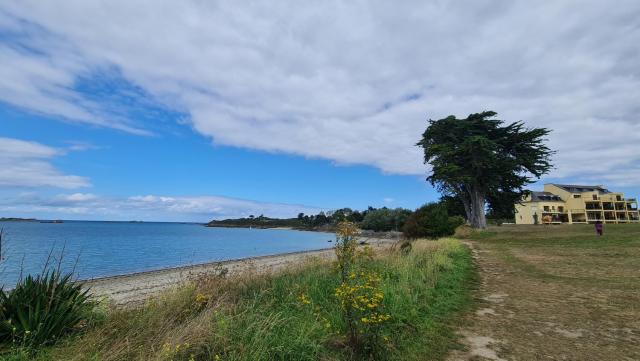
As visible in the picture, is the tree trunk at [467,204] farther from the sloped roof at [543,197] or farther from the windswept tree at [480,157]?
the sloped roof at [543,197]

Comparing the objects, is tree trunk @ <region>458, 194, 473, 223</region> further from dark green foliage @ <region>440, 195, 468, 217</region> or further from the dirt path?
the dirt path

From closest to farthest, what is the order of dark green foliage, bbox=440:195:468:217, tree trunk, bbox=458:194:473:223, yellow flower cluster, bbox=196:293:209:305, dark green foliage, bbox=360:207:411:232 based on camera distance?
yellow flower cluster, bbox=196:293:209:305
tree trunk, bbox=458:194:473:223
dark green foliage, bbox=440:195:468:217
dark green foliage, bbox=360:207:411:232

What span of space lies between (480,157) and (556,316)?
3248 cm

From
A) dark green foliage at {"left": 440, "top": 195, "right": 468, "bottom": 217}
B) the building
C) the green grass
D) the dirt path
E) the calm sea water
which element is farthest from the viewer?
the building

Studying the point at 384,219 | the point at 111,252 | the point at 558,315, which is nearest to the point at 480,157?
the point at 558,315

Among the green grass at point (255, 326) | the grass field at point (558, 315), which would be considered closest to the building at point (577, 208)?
the grass field at point (558, 315)

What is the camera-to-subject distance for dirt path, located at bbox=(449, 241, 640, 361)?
500 centimetres

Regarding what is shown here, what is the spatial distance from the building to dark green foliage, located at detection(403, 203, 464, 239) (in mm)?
43845

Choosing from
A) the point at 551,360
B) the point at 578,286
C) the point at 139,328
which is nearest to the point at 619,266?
the point at 578,286

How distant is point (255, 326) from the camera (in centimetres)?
476

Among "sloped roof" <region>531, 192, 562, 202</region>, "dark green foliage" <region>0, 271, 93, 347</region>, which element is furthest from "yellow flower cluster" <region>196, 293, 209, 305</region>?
"sloped roof" <region>531, 192, 562, 202</region>

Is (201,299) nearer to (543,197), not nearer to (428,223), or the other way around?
(428,223)

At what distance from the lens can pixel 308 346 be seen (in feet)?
14.9

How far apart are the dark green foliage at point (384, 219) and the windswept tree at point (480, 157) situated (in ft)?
167
